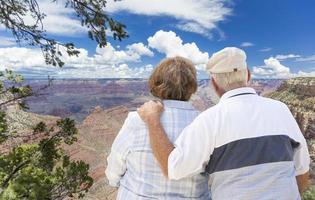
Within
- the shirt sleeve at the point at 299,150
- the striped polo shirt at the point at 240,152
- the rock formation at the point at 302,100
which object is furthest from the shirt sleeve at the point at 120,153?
the rock formation at the point at 302,100

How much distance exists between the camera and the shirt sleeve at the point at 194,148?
201 cm

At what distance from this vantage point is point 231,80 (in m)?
2.18

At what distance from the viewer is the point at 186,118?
2.38 m

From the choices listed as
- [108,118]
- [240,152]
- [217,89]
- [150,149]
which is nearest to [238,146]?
[240,152]

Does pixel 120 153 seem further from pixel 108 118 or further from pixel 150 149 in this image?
pixel 108 118

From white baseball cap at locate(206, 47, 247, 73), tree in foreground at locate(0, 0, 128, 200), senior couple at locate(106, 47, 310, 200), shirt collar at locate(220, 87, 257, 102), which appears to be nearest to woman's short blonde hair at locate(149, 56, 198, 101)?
senior couple at locate(106, 47, 310, 200)

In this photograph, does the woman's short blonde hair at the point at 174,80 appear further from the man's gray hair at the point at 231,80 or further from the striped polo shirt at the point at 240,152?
the striped polo shirt at the point at 240,152

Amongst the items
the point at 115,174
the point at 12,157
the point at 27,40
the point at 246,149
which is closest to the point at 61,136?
the point at 12,157

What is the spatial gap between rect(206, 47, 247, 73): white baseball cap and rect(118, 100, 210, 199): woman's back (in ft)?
1.05

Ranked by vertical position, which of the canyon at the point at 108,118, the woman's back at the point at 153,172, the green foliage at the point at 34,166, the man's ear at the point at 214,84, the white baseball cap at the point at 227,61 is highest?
the white baseball cap at the point at 227,61

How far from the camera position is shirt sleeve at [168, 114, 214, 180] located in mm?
2014

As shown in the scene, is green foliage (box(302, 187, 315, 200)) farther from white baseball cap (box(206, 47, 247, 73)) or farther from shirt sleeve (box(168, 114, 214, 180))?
shirt sleeve (box(168, 114, 214, 180))

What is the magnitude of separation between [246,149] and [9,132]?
21.4ft

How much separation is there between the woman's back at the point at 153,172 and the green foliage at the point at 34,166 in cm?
398
